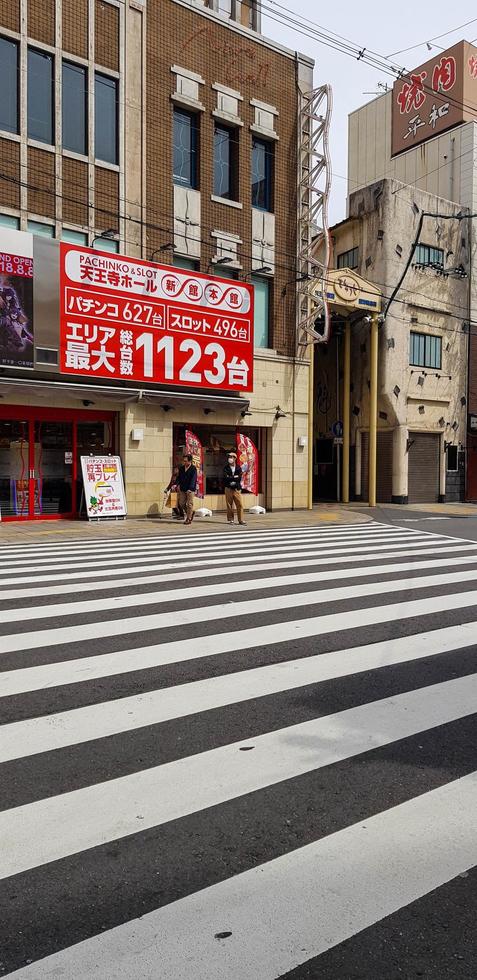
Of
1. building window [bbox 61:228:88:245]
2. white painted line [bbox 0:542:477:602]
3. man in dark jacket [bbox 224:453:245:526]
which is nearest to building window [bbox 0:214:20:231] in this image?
building window [bbox 61:228:88:245]

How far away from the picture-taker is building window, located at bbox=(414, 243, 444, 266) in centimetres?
2854

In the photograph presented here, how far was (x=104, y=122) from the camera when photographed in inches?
727

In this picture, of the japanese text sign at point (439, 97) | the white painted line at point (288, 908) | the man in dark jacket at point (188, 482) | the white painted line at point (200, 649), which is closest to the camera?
the white painted line at point (288, 908)

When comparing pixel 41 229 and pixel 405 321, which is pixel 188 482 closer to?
pixel 41 229

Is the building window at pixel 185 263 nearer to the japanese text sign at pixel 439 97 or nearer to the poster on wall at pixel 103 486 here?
the poster on wall at pixel 103 486

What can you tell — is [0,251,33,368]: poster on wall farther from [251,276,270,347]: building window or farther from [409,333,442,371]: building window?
[409,333,442,371]: building window

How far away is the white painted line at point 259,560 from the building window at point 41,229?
969 cm

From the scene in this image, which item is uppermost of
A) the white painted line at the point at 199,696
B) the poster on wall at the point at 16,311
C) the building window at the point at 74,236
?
the building window at the point at 74,236

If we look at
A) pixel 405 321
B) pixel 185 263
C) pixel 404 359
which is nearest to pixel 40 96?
pixel 185 263


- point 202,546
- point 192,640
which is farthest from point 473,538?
point 192,640

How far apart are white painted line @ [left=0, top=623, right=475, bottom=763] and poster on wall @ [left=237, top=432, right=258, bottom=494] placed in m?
15.0

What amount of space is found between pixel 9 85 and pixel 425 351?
17.7m

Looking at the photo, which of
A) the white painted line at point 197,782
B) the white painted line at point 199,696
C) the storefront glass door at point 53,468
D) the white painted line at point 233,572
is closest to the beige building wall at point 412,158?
the storefront glass door at point 53,468

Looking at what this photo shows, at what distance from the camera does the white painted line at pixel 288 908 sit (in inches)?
91.4
